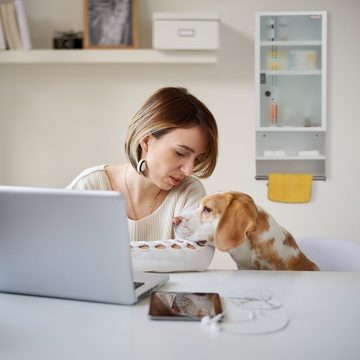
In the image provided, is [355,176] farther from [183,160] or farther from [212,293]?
[212,293]

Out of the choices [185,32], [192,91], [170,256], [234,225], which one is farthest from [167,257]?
[192,91]

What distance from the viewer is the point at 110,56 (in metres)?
3.62

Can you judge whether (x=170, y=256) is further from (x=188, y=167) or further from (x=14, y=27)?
Answer: (x=14, y=27)

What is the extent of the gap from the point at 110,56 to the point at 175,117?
1.71m

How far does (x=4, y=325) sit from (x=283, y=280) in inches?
26.8

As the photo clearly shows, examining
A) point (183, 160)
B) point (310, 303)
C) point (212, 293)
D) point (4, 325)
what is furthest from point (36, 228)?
point (183, 160)

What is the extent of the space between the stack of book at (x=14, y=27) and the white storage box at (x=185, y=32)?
0.71 meters

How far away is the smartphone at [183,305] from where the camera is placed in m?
1.26

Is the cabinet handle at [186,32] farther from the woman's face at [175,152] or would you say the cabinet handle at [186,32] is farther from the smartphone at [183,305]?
the smartphone at [183,305]

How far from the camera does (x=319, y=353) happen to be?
1085 mm

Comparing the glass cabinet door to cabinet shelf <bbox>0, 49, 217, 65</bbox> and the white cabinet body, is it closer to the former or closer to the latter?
the white cabinet body

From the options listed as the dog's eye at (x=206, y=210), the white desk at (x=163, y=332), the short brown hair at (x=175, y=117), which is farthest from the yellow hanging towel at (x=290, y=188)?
the white desk at (x=163, y=332)

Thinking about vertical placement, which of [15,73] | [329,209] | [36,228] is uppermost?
[15,73]

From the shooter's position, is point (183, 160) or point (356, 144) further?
point (356, 144)
